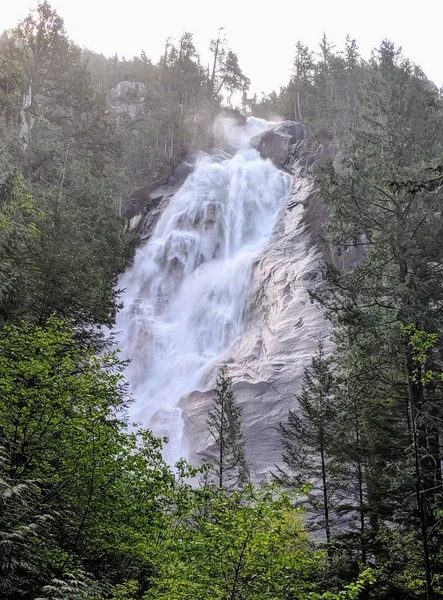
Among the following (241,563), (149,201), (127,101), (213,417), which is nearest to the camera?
(241,563)

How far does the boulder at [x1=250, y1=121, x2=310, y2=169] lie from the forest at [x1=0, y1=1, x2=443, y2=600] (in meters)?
19.8

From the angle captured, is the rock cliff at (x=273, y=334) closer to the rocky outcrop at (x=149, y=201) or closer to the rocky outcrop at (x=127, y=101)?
the rocky outcrop at (x=149, y=201)

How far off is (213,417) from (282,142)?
39.7 meters

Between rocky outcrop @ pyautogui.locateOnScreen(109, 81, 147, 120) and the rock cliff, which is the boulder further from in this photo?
rocky outcrop @ pyautogui.locateOnScreen(109, 81, 147, 120)

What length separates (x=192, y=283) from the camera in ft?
123

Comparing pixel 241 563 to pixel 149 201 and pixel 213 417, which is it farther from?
pixel 149 201

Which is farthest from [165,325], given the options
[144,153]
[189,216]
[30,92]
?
[144,153]

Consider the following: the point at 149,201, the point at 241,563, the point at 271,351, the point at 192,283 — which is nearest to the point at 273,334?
the point at 271,351

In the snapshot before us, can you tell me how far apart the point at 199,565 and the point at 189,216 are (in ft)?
125

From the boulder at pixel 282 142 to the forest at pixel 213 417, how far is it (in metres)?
19.8

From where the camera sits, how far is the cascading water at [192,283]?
3069 cm

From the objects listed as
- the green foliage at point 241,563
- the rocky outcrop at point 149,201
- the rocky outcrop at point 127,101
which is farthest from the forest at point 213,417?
the rocky outcrop at point 127,101

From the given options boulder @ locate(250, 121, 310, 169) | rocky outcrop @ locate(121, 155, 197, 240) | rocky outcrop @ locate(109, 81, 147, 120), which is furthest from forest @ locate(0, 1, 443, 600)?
rocky outcrop @ locate(109, 81, 147, 120)

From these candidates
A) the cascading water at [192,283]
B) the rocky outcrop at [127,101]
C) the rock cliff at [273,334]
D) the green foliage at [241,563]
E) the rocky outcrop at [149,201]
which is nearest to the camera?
the green foliage at [241,563]
